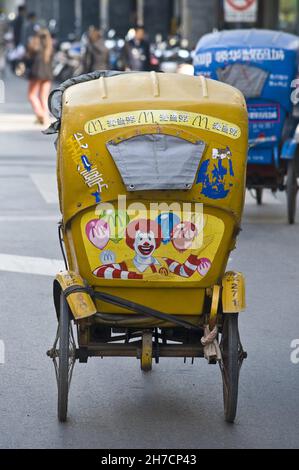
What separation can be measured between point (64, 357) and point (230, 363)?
31.4 inches

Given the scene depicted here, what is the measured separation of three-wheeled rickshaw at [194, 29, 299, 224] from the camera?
42.4 ft

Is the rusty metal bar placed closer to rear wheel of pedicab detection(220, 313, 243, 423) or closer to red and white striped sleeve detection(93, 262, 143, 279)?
rear wheel of pedicab detection(220, 313, 243, 423)

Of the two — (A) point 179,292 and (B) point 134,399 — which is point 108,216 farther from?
(B) point 134,399

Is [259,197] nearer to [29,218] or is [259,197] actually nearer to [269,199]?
[269,199]

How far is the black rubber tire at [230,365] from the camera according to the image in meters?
6.48

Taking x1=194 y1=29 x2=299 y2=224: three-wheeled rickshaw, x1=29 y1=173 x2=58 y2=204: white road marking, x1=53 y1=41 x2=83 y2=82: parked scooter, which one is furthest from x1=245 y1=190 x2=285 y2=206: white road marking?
x1=53 y1=41 x2=83 y2=82: parked scooter

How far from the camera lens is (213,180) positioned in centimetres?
658

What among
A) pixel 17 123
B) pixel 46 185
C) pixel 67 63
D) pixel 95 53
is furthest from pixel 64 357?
pixel 67 63

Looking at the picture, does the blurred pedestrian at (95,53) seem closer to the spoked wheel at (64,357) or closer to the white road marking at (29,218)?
the white road marking at (29,218)

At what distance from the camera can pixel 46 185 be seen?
1575 cm

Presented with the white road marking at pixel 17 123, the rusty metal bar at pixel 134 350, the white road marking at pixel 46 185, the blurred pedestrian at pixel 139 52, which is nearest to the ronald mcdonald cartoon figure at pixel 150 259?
the rusty metal bar at pixel 134 350

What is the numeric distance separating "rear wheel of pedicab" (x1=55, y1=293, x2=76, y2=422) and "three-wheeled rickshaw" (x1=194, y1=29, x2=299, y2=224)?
21.2ft

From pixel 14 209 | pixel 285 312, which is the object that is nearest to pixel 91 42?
pixel 14 209

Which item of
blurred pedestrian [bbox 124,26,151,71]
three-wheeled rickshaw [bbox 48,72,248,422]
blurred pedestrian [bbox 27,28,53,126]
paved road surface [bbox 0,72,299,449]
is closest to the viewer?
paved road surface [bbox 0,72,299,449]
